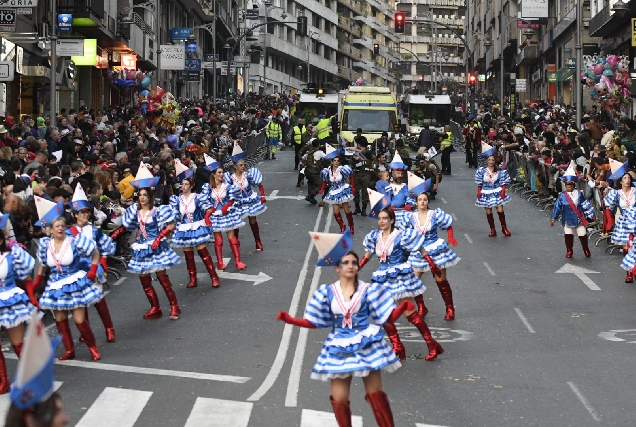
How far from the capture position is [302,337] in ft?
52.6

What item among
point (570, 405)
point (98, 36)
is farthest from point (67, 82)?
point (570, 405)

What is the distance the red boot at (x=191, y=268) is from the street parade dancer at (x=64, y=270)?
5.40 meters

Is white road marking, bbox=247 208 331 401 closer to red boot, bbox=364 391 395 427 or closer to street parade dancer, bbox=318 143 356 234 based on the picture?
red boot, bbox=364 391 395 427

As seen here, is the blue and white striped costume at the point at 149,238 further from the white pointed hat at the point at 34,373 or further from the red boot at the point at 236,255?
the white pointed hat at the point at 34,373

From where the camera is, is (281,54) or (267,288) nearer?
(267,288)

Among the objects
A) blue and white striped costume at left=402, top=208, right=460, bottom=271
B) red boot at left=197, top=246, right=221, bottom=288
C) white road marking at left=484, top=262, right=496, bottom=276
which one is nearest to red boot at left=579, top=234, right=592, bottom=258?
white road marking at left=484, top=262, right=496, bottom=276

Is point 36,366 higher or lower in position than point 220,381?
higher

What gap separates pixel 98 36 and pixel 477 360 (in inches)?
1399

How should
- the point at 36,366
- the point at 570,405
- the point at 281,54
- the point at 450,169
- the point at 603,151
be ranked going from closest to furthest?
the point at 36,366 < the point at 570,405 < the point at 603,151 < the point at 450,169 < the point at 281,54

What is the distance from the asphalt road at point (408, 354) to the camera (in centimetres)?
1210

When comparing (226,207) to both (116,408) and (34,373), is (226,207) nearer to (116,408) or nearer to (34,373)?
(116,408)

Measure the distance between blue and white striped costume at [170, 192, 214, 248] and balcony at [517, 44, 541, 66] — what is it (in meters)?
60.6

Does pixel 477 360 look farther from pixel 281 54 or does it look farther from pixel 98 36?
pixel 281 54

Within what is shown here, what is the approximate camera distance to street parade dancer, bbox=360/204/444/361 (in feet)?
46.0
